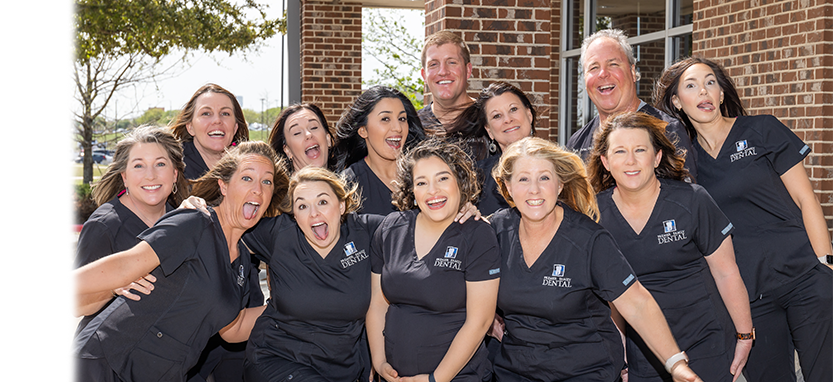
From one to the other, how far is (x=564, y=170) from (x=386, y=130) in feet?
4.18

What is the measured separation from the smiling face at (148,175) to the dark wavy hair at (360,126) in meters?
1.16

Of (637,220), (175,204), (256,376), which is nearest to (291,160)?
(175,204)

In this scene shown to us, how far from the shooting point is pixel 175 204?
3.41 m

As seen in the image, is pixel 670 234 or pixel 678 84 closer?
pixel 670 234

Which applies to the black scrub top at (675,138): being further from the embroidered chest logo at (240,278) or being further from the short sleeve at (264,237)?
the embroidered chest logo at (240,278)

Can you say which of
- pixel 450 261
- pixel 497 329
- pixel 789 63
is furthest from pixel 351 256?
pixel 789 63

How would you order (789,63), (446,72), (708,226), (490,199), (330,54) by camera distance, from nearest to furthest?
(708,226) < (490,199) < (446,72) < (789,63) < (330,54)

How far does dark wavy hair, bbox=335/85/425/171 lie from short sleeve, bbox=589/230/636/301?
1.51 m

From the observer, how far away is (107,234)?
291 cm

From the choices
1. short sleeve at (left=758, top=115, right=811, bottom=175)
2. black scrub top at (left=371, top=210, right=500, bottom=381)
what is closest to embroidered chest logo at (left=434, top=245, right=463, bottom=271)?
black scrub top at (left=371, top=210, right=500, bottom=381)

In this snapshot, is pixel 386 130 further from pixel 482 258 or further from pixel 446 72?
pixel 482 258

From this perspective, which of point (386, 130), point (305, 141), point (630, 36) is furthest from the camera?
point (630, 36)

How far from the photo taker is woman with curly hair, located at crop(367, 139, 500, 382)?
283cm

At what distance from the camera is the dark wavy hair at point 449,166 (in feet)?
10.0
